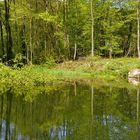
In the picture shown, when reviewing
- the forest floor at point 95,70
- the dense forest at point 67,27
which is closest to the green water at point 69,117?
the forest floor at point 95,70

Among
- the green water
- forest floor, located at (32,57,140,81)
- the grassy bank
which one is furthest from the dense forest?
the green water

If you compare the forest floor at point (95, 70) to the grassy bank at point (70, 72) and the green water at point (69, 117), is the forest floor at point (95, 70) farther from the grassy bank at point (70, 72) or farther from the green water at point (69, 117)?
the green water at point (69, 117)

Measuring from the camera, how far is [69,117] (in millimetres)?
13156

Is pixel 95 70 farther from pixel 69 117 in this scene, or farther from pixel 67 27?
pixel 69 117

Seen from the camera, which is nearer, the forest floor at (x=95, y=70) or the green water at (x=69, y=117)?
the green water at (x=69, y=117)

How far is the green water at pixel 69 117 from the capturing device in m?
10.5

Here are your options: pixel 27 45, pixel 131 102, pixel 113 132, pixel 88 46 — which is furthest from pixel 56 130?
pixel 88 46

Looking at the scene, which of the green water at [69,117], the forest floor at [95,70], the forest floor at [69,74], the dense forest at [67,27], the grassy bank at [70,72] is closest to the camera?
the green water at [69,117]

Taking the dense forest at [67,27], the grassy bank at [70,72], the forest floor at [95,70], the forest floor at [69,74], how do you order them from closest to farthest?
the forest floor at [69,74]
the grassy bank at [70,72]
the forest floor at [95,70]
the dense forest at [67,27]

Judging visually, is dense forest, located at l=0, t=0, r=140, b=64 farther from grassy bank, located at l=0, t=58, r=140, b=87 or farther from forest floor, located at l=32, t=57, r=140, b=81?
grassy bank, located at l=0, t=58, r=140, b=87

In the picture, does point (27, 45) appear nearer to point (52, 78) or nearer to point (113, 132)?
point (52, 78)

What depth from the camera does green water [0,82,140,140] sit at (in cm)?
1052

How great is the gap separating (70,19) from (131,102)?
3120 cm

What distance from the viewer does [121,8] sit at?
164ft
